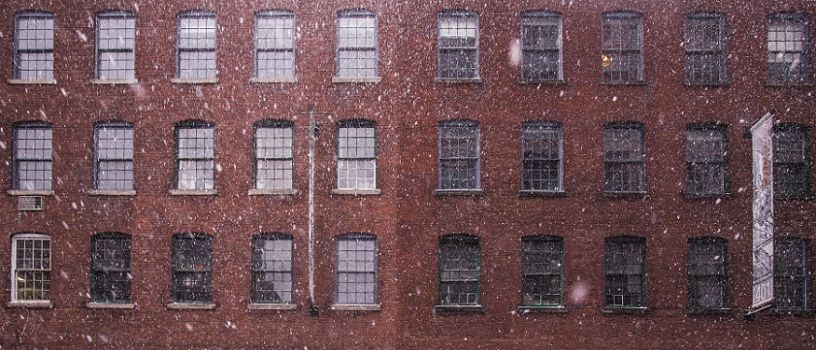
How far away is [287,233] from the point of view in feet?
71.4

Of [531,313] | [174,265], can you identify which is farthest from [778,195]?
[174,265]

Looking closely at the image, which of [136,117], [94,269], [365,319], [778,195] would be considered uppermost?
[136,117]

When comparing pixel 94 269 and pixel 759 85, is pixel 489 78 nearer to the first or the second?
pixel 759 85

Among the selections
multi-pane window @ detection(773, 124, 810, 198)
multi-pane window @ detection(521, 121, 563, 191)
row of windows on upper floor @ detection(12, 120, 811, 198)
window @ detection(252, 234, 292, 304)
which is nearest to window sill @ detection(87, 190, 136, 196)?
row of windows on upper floor @ detection(12, 120, 811, 198)

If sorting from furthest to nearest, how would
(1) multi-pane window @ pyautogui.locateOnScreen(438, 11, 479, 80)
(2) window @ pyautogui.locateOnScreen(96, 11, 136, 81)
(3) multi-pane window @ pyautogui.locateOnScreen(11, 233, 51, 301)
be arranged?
1. (2) window @ pyautogui.locateOnScreen(96, 11, 136, 81)
2. (3) multi-pane window @ pyautogui.locateOnScreen(11, 233, 51, 301)
3. (1) multi-pane window @ pyautogui.locateOnScreen(438, 11, 479, 80)

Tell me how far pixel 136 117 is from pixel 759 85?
17.9m

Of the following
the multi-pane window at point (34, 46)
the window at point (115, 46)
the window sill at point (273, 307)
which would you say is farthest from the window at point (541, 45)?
the multi-pane window at point (34, 46)

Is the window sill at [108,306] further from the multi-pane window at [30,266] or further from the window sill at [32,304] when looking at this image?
the multi-pane window at [30,266]

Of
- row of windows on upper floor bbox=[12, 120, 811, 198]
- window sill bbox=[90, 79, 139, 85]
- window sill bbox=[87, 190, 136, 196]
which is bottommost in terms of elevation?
window sill bbox=[87, 190, 136, 196]

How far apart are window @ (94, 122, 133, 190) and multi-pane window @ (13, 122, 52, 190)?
4.82 ft

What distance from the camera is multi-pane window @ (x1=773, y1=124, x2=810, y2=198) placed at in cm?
2181

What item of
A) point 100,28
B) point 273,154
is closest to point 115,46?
point 100,28

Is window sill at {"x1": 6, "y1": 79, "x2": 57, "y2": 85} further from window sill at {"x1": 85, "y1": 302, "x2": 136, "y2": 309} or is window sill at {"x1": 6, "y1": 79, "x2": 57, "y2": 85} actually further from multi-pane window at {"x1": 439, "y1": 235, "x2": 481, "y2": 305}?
multi-pane window at {"x1": 439, "y1": 235, "x2": 481, "y2": 305}

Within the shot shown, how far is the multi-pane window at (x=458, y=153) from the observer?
21859 mm
